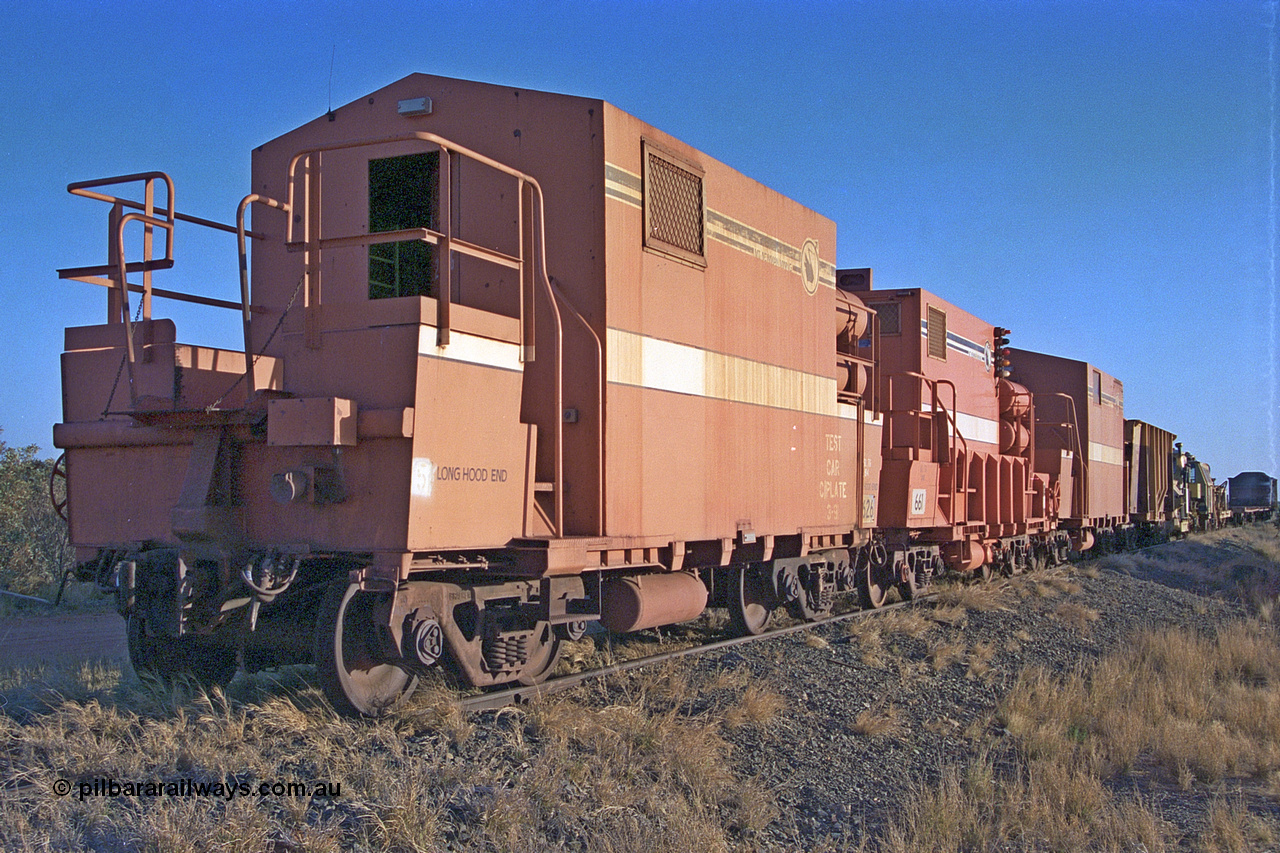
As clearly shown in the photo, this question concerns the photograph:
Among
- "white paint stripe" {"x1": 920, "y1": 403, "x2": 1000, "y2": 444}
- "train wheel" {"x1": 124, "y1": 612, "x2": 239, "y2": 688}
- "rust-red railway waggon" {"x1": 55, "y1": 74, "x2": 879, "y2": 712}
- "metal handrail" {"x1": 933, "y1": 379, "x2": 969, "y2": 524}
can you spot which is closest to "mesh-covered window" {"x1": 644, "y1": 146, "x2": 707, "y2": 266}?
"rust-red railway waggon" {"x1": 55, "y1": 74, "x2": 879, "y2": 712}

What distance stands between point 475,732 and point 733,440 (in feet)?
11.4

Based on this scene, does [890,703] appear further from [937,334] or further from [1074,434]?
[1074,434]

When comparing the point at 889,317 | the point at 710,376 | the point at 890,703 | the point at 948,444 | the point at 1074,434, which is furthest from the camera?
the point at 1074,434

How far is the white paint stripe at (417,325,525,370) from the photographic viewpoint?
18.5 feet

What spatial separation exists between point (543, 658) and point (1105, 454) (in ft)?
63.1

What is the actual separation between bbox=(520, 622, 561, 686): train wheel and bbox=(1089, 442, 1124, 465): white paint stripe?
1697 centimetres

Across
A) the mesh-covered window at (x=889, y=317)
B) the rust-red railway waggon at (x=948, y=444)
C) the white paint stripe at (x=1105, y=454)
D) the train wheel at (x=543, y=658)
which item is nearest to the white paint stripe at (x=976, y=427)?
the rust-red railway waggon at (x=948, y=444)

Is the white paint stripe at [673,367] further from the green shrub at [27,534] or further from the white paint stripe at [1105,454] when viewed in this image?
the white paint stripe at [1105,454]

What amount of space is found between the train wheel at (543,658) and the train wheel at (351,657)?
3.43ft

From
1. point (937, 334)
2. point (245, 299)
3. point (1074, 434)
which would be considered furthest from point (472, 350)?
point (1074, 434)

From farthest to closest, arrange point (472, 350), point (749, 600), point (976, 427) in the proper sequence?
point (976, 427), point (749, 600), point (472, 350)

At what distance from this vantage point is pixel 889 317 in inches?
553

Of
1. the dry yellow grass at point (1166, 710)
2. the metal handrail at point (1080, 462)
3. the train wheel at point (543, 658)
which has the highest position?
the metal handrail at point (1080, 462)

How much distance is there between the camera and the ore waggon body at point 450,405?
580cm
